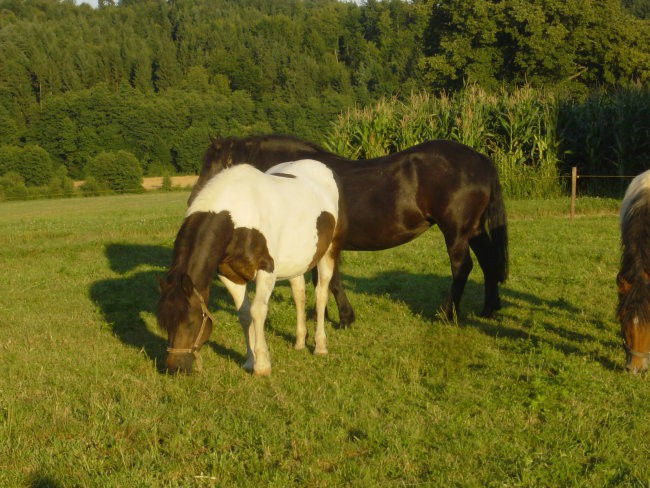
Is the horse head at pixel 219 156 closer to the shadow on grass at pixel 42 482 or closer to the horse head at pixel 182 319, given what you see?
the horse head at pixel 182 319

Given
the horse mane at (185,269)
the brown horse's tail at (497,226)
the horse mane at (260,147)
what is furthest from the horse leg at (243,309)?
the brown horse's tail at (497,226)

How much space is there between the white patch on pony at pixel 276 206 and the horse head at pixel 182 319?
0.66 metres

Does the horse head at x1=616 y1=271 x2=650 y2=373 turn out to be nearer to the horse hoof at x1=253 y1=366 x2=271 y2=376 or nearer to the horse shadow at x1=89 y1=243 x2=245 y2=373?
the horse hoof at x1=253 y1=366 x2=271 y2=376

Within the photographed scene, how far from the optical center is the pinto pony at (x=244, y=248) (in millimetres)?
4719

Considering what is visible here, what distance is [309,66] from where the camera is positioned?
10744 cm

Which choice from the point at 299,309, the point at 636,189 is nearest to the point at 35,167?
the point at 299,309

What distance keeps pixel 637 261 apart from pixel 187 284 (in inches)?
138

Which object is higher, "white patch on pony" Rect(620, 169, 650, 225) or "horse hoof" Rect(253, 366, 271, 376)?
"white patch on pony" Rect(620, 169, 650, 225)

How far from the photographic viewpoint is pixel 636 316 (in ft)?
15.3

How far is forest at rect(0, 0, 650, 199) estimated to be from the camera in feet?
67.7

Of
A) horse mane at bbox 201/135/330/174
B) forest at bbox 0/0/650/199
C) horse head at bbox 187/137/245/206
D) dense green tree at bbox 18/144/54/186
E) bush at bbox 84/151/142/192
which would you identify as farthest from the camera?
dense green tree at bbox 18/144/54/186

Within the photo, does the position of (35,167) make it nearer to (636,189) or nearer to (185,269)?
(185,269)

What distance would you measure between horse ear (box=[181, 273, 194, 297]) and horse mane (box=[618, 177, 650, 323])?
336cm

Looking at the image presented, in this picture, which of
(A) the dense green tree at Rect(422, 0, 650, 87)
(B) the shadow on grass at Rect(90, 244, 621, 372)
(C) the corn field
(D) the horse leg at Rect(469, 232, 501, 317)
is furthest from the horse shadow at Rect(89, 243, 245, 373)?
(A) the dense green tree at Rect(422, 0, 650, 87)
